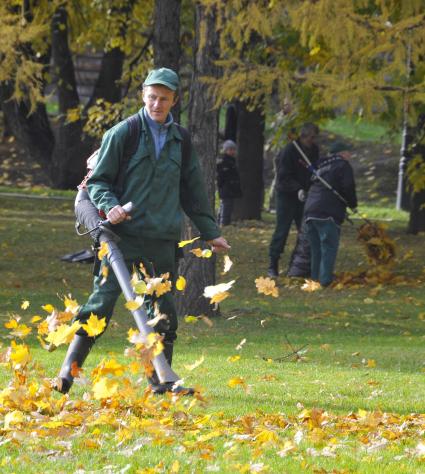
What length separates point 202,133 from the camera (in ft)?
43.3

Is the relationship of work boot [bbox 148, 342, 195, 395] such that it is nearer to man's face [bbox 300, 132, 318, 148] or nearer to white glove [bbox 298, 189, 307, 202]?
man's face [bbox 300, 132, 318, 148]

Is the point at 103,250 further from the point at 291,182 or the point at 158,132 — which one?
the point at 291,182

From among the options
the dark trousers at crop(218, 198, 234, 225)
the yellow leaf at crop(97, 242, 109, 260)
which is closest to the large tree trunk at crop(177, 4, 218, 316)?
the yellow leaf at crop(97, 242, 109, 260)

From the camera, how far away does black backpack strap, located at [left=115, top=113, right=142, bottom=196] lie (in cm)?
734

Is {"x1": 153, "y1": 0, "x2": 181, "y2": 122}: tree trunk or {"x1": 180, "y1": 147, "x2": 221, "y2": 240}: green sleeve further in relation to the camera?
{"x1": 153, "y1": 0, "x2": 181, "y2": 122}: tree trunk

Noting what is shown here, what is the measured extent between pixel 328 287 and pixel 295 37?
581 cm

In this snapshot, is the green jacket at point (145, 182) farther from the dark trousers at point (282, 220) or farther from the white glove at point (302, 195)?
the dark trousers at point (282, 220)

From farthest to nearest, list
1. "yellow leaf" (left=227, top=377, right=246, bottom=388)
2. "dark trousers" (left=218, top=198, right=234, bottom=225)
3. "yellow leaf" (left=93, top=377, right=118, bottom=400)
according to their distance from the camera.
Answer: "dark trousers" (left=218, top=198, right=234, bottom=225) → "yellow leaf" (left=227, top=377, right=246, bottom=388) → "yellow leaf" (left=93, top=377, right=118, bottom=400)

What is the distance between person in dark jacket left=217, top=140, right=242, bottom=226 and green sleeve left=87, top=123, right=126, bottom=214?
15.9m

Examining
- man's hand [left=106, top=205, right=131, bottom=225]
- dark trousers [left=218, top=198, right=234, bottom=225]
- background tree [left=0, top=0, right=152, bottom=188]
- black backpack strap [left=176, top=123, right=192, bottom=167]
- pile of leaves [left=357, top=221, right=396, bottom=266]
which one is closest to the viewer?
man's hand [left=106, top=205, right=131, bottom=225]

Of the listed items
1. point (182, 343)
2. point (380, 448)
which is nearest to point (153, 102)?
point (380, 448)

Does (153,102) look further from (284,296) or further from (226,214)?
(226,214)

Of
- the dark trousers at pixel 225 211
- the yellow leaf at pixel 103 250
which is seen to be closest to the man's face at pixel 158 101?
the yellow leaf at pixel 103 250

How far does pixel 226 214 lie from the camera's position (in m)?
24.6
